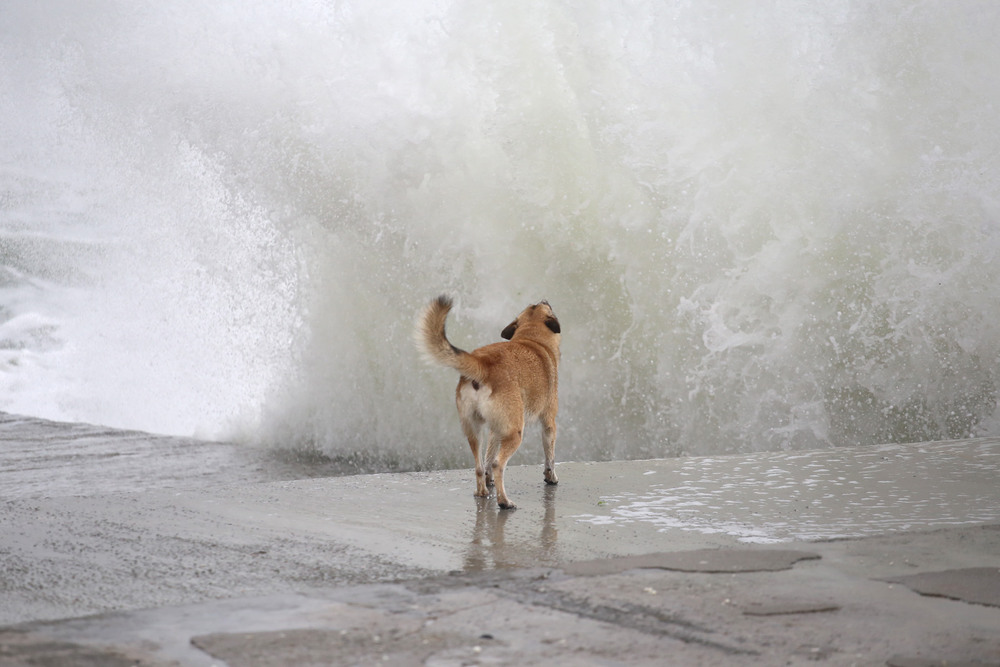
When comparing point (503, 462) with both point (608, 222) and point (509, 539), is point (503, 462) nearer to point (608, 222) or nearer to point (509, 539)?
point (509, 539)

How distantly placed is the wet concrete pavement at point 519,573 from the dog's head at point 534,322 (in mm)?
1006

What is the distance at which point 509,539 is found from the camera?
165 inches

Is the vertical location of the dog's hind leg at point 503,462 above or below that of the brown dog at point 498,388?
below

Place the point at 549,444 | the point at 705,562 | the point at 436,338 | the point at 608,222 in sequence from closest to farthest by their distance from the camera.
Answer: the point at 705,562
the point at 436,338
the point at 549,444
the point at 608,222

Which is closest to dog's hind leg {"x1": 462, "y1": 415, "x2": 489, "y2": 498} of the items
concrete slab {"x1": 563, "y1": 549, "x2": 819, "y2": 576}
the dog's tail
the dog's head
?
the dog's tail

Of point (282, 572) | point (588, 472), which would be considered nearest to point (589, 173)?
point (588, 472)

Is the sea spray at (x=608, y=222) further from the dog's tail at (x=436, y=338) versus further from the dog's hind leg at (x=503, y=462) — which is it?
the dog's tail at (x=436, y=338)

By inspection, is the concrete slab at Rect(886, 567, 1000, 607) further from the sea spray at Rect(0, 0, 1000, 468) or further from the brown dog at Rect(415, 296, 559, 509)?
the sea spray at Rect(0, 0, 1000, 468)

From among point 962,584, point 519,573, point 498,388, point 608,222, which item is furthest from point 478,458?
point 608,222

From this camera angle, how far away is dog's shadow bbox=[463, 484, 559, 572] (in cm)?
372

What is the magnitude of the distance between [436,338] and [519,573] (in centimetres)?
172

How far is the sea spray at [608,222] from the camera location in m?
8.32

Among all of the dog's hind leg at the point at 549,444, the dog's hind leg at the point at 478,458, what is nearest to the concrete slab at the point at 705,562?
the dog's hind leg at the point at 478,458

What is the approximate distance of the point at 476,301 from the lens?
9266 millimetres
